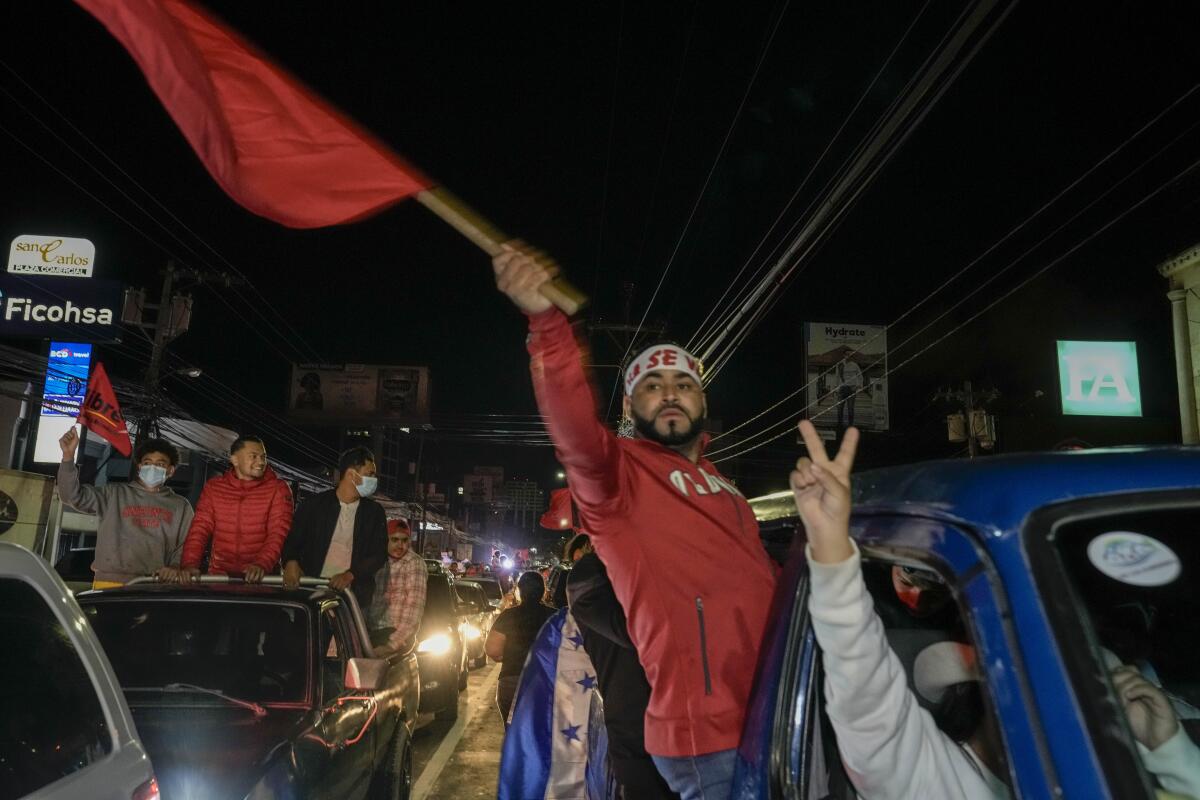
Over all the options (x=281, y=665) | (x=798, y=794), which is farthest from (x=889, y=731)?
(x=281, y=665)

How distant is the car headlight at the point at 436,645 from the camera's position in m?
9.18

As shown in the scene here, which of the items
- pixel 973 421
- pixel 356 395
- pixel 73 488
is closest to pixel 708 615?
pixel 73 488

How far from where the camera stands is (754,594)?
7.87ft

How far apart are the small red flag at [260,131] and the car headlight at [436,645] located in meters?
6.92

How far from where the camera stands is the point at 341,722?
430 centimetres

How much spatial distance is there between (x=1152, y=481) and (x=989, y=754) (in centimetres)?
79

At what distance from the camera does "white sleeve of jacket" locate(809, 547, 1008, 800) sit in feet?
5.11

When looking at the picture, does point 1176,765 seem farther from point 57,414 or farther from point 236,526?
point 57,414

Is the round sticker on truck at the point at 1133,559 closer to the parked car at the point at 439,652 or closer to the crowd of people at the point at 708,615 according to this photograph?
the crowd of people at the point at 708,615

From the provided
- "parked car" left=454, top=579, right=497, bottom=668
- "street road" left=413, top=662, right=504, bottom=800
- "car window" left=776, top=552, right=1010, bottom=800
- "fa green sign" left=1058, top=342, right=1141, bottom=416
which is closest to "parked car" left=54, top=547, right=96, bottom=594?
"parked car" left=454, top=579, right=497, bottom=668

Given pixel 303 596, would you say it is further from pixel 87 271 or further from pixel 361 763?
pixel 87 271

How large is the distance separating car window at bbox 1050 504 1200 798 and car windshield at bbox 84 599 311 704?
3.64m

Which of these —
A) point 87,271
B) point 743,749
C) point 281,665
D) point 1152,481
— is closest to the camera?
point 1152,481

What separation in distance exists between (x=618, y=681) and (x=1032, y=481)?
1.68 meters
